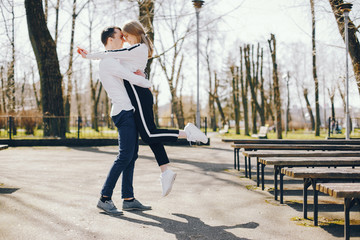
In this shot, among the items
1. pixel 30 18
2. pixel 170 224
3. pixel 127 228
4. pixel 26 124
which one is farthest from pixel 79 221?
pixel 26 124

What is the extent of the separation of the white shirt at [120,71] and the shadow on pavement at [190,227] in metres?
1.14

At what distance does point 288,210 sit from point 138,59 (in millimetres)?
2284

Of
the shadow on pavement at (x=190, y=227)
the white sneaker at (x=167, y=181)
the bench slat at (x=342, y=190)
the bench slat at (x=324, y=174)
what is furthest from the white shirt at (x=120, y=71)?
the bench slat at (x=342, y=190)

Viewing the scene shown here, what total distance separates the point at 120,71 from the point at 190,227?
1638 mm

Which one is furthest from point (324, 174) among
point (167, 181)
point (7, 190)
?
point (7, 190)

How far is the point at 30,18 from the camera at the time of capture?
14.5m

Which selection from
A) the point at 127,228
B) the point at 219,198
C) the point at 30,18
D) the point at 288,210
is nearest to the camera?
the point at 127,228

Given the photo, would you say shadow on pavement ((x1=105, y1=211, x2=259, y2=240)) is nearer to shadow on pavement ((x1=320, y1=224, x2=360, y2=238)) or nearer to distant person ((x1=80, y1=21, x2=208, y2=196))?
distant person ((x1=80, y1=21, x2=208, y2=196))

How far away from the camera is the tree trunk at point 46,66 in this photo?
1455 centimetres

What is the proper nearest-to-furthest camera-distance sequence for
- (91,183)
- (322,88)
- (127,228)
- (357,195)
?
(357,195)
(127,228)
(91,183)
(322,88)

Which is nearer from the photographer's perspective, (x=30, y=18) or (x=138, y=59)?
(x=138, y=59)

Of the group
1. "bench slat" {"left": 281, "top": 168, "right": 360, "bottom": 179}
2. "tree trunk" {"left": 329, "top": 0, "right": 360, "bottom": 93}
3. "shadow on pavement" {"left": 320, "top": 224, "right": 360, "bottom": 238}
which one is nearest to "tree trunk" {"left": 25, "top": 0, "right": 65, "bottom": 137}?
"tree trunk" {"left": 329, "top": 0, "right": 360, "bottom": 93}

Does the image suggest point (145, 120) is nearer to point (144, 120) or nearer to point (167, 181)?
point (144, 120)

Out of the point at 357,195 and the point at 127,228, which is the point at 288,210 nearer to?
the point at 357,195
